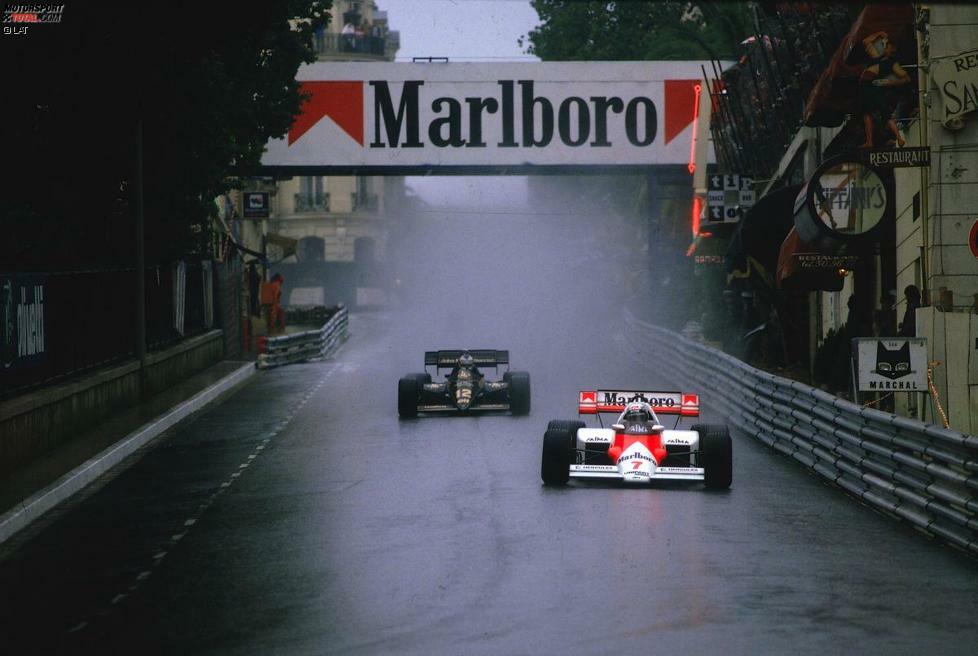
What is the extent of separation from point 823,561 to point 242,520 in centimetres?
525

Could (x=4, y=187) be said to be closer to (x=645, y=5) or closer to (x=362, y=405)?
(x=362, y=405)

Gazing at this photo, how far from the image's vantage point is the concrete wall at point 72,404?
17500mm

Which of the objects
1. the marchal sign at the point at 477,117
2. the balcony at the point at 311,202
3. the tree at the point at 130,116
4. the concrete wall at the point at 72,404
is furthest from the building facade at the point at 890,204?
the balcony at the point at 311,202

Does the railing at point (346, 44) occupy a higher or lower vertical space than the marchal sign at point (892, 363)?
higher

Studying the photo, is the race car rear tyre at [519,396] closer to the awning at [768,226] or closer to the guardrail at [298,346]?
the awning at [768,226]

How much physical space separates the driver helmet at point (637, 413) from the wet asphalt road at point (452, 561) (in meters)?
0.75

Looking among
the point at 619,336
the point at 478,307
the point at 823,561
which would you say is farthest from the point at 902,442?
the point at 478,307

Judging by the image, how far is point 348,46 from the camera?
330 ft

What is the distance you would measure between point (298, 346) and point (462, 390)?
18191 millimetres

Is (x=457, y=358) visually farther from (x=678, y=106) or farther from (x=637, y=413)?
(x=678, y=106)

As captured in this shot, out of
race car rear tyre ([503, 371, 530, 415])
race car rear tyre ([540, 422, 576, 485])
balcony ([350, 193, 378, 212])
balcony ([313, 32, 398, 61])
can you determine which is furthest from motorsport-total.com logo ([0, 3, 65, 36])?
balcony ([313, 32, 398, 61])

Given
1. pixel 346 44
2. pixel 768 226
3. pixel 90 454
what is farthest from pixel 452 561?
pixel 346 44

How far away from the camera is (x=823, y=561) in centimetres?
1166

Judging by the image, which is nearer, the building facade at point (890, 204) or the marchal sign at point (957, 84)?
the building facade at point (890, 204)
